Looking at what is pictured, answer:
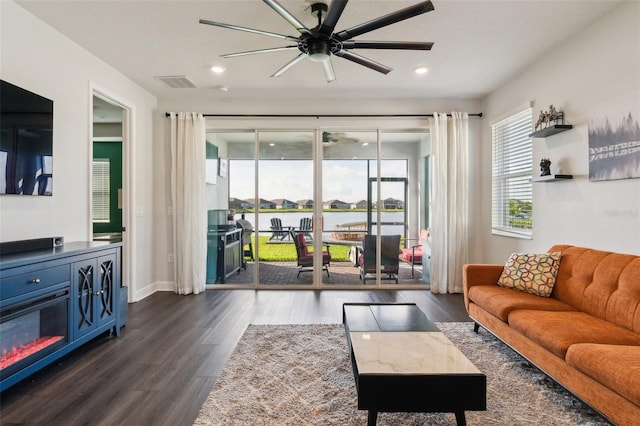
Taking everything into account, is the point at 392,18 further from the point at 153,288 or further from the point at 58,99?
the point at 153,288

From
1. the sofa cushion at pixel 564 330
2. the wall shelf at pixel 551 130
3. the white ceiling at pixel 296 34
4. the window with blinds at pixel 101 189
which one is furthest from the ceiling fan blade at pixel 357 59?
the window with blinds at pixel 101 189

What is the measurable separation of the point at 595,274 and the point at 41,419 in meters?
3.88

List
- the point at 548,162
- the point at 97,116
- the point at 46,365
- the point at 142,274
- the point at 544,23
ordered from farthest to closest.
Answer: the point at 97,116 < the point at 142,274 < the point at 548,162 < the point at 544,23 < the point at 46,365

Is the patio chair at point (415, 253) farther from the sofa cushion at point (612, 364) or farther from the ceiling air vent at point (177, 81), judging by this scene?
the ceiling air vent at point (177, 81)

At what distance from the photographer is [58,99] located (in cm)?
312

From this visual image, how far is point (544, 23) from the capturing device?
2.93 meters

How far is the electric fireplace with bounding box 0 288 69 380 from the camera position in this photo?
7.06ft

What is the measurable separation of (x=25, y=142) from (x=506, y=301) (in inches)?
161

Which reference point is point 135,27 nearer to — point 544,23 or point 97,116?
point 97,116

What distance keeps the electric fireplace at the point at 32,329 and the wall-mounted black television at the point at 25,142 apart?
35.3 inches

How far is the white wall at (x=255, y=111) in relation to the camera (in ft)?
16.2

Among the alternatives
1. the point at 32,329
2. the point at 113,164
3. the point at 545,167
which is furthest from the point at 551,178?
the point at 113,164

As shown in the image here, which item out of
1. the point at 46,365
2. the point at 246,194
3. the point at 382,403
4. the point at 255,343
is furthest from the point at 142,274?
the point at 382,403

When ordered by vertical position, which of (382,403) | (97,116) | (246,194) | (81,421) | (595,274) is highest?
(97,116)
